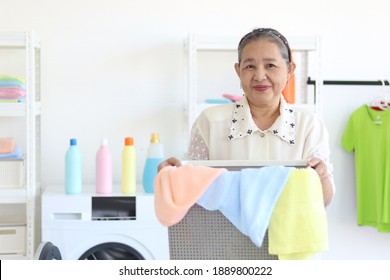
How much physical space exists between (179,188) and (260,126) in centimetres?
62

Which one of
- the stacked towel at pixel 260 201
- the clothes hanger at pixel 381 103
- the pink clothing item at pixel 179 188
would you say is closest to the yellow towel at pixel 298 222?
the stacked towel at pixel 260 201

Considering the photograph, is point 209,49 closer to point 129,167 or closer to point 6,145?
point 129,167

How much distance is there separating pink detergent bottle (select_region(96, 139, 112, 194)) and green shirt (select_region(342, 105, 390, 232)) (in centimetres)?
129

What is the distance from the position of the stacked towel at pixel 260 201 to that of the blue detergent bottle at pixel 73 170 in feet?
7.04

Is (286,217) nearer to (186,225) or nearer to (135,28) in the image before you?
(186,225)

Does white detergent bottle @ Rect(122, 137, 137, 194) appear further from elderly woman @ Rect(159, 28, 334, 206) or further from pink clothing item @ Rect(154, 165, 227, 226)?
pink clothing item @ Rect(154, 165, 227, 226)

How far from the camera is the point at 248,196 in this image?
1205mm

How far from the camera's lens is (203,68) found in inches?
145

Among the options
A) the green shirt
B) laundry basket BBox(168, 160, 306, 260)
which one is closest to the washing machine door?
laundry basket BBox(168, 160, 306, 260)

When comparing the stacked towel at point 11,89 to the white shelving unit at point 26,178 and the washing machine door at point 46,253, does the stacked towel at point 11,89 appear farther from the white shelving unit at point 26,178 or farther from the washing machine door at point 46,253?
the washing machine door at point 46,253

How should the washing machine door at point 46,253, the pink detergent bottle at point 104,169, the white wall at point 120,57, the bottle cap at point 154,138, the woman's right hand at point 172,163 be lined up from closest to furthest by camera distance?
the woman's right hand at point 172,163 → the washing machine door at point 46,253 → the pink detergent bottle at point 104,169 → the bottle cap at point 154,138 → the white wall at point 120,57

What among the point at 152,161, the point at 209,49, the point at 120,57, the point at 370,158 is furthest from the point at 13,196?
the point at 370,158

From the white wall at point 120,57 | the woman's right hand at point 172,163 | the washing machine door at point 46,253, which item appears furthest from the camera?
the white wall at point 120,57

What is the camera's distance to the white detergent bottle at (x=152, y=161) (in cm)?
338
